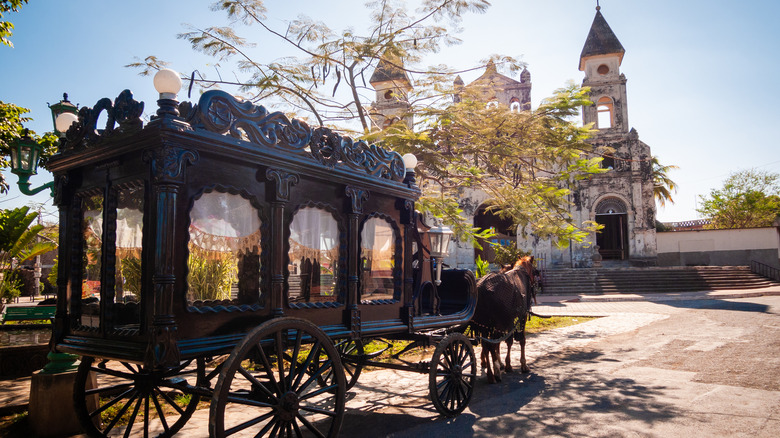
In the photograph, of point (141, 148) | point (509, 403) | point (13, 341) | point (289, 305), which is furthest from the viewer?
point (13, 341)

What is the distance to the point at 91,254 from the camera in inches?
157

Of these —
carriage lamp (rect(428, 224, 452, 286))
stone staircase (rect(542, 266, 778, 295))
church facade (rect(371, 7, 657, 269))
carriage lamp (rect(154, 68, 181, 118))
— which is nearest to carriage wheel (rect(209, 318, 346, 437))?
carriage lamp (rect(154, 68, 181, 118))

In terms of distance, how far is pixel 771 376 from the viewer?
659 cm

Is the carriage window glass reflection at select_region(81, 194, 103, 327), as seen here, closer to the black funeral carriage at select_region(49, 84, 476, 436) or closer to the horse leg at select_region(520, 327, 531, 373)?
the black funeral carriage at select_region(49, 84, 476, 436)

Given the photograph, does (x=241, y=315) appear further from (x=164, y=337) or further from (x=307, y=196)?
(x=307, y=196)

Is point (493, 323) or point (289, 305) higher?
point (289, 305)

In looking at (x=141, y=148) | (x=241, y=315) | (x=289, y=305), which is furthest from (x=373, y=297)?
(x=141, y=148)

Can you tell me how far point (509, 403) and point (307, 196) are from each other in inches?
132

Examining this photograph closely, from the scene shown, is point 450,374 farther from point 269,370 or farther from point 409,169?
point 269,370

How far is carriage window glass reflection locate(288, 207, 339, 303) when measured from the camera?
167 inches

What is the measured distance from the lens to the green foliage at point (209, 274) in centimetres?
357

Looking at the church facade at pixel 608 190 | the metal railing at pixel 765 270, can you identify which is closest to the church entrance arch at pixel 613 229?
the church facade at pixel 608 190

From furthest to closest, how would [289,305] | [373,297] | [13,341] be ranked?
[13,341]
[373,297]
[289,305]

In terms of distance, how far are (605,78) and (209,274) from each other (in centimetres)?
2793
